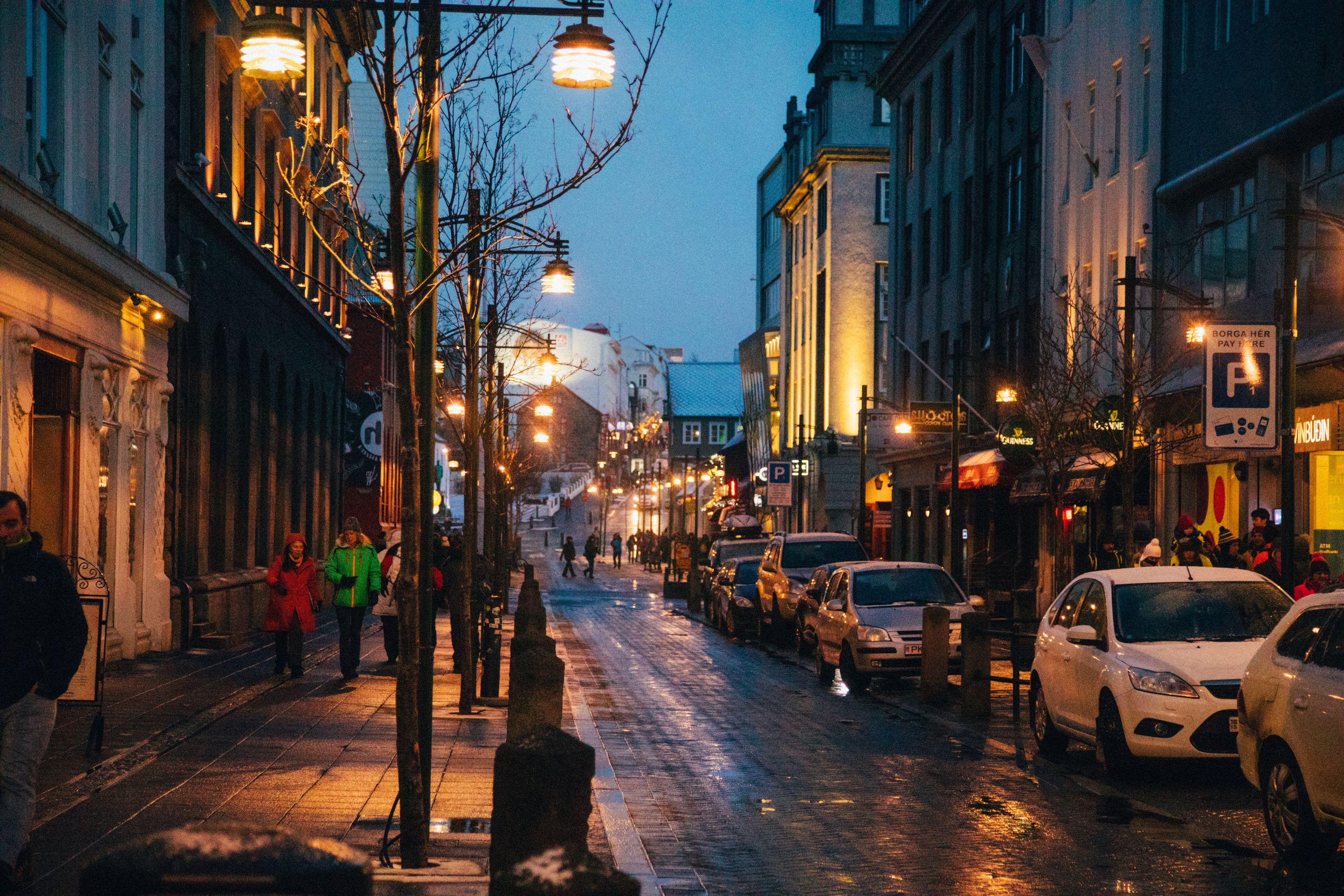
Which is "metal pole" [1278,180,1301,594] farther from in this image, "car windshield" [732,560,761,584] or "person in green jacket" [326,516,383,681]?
"car windshield" [732,560,761,584]

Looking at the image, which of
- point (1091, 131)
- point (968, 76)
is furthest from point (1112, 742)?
point (968, 76)

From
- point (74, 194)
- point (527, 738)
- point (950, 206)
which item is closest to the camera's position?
point (527, 738)

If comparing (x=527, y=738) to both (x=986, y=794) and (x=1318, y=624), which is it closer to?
(x=1318, y=624)

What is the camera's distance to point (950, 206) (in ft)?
153

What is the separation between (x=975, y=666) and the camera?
17312mm

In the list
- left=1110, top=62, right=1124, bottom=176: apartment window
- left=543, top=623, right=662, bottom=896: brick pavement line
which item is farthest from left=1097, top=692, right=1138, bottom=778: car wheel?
left=1110, top=62, right=1124, bottom=176: apartment window

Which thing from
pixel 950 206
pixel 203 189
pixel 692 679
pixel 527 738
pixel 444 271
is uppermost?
pixel 950 206

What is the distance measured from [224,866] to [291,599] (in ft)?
54.5

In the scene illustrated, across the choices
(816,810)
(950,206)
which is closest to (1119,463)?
(816,810)

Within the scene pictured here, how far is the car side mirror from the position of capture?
1282cm

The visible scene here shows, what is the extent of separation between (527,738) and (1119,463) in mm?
18721

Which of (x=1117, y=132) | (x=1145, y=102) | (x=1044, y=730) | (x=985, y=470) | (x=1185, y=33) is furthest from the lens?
(x=985, y=470)

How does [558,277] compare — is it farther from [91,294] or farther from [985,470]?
[985,470]

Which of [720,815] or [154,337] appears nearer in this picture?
[720,815]
